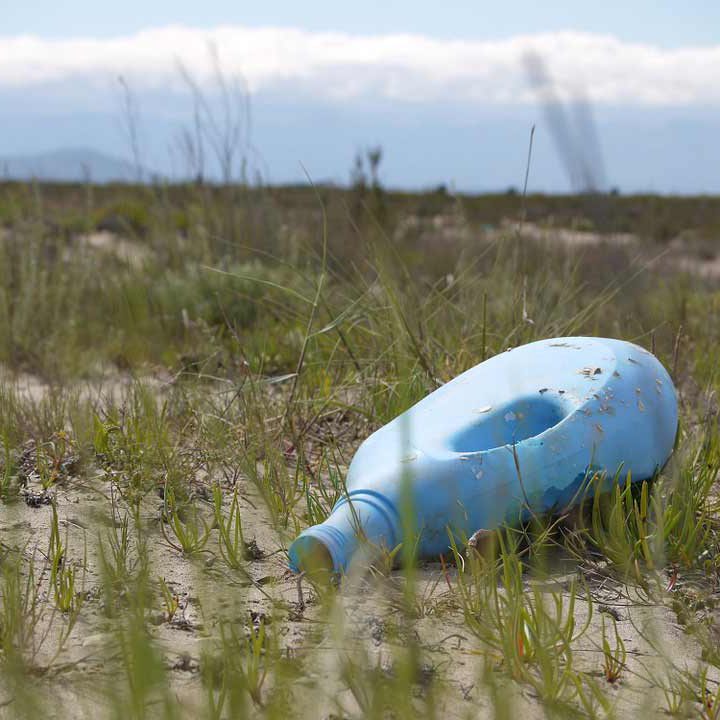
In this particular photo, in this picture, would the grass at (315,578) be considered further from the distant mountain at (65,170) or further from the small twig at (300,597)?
the distant mountain at (65,170)

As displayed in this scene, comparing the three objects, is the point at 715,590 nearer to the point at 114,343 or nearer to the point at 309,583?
the point at 309,583

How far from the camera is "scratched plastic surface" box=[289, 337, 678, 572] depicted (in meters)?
1.88

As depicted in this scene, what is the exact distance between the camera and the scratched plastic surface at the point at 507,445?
1877 millimetres

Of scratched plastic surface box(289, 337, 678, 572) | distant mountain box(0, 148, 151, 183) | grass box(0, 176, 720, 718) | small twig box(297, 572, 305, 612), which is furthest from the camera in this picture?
distant mountain box(0, 148, 151, 183)

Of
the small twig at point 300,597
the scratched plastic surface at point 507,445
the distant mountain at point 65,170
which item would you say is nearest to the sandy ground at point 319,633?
the small twig at point 300,597

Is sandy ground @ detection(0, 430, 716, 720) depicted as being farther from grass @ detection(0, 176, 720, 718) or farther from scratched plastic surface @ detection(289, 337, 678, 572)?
scratched plastic surface @ detection(289, 337, 678, 572)

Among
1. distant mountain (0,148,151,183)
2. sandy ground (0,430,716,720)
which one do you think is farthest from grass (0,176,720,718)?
distant mountain (0,148,151,183)

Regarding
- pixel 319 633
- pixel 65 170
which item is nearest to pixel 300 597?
pixel 319 633

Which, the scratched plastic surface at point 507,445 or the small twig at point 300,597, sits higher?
the scratched plastic surface at point 507,445

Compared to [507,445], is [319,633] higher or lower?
lower

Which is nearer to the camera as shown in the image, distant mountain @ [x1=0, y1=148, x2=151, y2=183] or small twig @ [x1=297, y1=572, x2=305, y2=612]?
small twig @ [x1=297, y1=572, x2=305, y2=612]

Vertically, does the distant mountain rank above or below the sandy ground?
above

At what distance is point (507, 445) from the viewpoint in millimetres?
1954

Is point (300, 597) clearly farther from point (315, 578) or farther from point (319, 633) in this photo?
point (319, 633)
